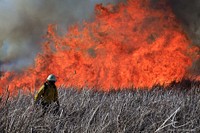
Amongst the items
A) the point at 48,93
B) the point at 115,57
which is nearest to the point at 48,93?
the point at 48,93

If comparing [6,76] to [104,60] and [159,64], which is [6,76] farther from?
[159,64]

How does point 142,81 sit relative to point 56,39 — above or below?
below

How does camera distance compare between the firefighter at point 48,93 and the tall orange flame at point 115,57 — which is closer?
the firefighter at point 48,93

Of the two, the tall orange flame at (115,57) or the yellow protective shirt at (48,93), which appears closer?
the yellow protective shirt at (48,93)

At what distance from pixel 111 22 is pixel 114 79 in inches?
171

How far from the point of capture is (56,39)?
21812mm

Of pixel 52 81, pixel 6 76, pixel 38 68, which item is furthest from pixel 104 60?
pixel 52 81

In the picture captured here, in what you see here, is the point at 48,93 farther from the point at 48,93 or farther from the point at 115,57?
the point at 115,57

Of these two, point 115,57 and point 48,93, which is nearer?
point 48,93

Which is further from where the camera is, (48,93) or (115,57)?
(115,57)

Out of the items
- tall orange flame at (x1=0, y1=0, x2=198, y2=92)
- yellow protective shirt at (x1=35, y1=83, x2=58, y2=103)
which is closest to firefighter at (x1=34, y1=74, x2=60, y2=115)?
yellow protective shirt at (x1=35, y1=83, x2=58, y2=103)

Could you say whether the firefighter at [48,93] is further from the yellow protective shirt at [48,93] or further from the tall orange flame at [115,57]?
the tall orange flame at [115,57]

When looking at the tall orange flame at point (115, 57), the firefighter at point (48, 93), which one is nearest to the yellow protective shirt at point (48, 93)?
the firefighter at point (48, 93)

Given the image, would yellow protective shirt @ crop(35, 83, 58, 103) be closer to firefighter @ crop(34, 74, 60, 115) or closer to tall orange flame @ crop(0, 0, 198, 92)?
firefighter @ crop(34, 74, 60, 115)
